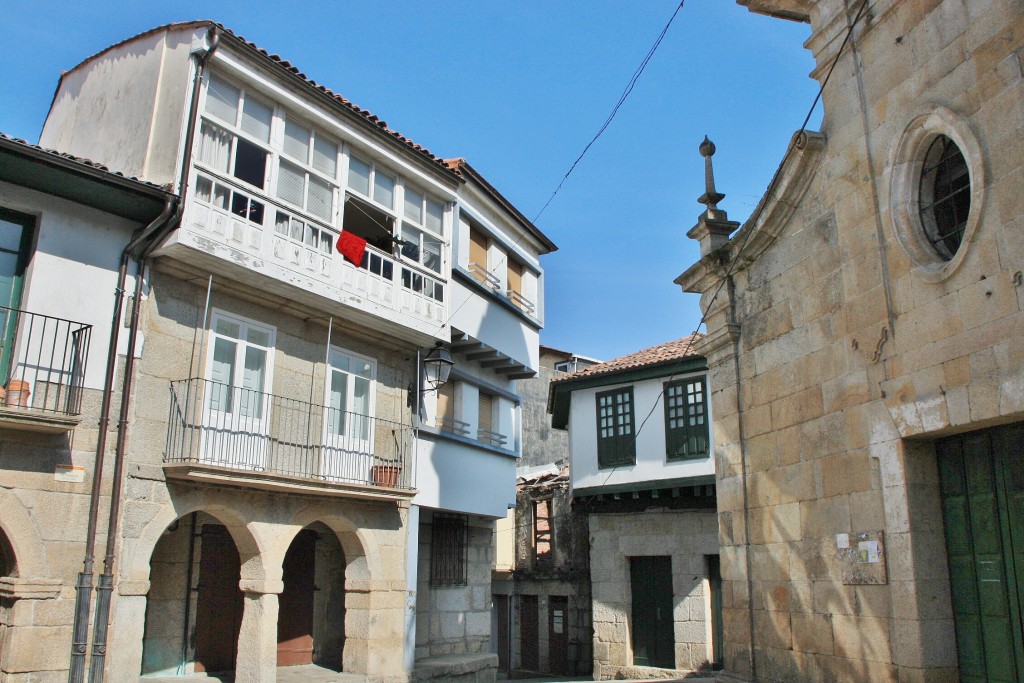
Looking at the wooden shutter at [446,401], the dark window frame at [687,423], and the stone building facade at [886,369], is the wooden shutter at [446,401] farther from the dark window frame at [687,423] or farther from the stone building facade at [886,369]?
the stone building facade at [886,369]

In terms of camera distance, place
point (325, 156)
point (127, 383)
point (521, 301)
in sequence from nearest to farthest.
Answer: point (127, 383) → point (325, 156) → point (521, 301)

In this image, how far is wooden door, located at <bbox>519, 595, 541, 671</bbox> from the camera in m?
23.8

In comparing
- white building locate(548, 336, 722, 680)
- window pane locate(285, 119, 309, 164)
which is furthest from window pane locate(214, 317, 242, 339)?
white building locate(548, 336, 722, 680)

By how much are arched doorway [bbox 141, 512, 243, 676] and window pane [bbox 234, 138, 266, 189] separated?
15.9 ft

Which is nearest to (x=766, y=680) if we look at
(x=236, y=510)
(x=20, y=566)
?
(x=236, y=510)

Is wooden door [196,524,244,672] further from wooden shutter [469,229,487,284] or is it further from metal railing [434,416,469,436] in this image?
wooden shutter [469,229,487,284]

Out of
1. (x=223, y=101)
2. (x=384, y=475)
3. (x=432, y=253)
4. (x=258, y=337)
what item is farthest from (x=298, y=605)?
(x=223, y=101)

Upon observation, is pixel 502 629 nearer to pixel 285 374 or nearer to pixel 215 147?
pixel 285 374

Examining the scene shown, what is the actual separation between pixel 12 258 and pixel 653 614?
15.4 meters

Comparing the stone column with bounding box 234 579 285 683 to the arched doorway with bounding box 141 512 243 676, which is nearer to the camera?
the stone column with bounding box 234 579 285 683

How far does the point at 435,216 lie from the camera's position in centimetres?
1495

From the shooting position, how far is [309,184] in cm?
1250

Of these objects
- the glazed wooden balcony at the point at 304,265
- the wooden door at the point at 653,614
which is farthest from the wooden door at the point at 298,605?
the wooden door at the point at 653,614

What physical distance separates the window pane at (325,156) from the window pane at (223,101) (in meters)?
1.40
